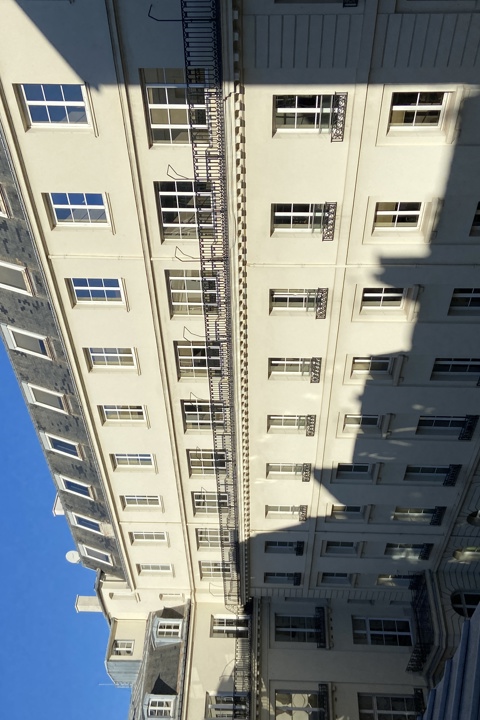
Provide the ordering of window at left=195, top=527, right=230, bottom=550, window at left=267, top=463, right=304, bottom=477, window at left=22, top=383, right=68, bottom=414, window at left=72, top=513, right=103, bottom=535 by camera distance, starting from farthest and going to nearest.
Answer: window at left=72, top=513, right=103, bottom=535 < window at left=195, top=527, right=230, bottom=550 < window at left=267, top=463, right=304, bottom=477 < window at left=22, top=383, right=68, bottom=414

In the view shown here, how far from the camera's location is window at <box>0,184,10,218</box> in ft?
72.3

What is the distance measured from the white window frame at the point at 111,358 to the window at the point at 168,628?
24.4 m

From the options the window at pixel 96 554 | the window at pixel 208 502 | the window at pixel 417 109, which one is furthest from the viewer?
the window at pixel 96 554

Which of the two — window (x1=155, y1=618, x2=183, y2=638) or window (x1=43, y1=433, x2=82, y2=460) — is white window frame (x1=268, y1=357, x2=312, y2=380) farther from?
window (x1=155, y1=618, x2=183, y2=638)

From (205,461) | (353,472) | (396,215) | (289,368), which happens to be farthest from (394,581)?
(396,215)

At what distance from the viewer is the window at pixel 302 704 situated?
36.4 m

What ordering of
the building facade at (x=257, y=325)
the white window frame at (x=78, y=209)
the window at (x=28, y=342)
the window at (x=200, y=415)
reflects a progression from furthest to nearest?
the window at (x=200, y=415)
the window at (x=28, y=342)
the white window frame at (x=78, y=209)
the building facade at (x=257, y=325)

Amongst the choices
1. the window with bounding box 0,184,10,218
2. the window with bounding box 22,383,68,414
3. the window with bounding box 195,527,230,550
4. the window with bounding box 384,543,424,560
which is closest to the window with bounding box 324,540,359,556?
the window with bounding box 384,543,424,560

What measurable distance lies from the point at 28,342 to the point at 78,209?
9304mm

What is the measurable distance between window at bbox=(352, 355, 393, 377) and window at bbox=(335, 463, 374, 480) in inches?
294

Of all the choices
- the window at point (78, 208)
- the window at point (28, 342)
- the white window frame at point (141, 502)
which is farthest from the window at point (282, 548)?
the window at point (78, 208)

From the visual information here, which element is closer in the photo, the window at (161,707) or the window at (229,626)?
the window at (161,707)

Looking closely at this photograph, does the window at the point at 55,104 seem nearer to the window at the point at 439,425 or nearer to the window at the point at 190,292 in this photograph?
the window at the point at 190,292

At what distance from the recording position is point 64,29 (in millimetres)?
17953
